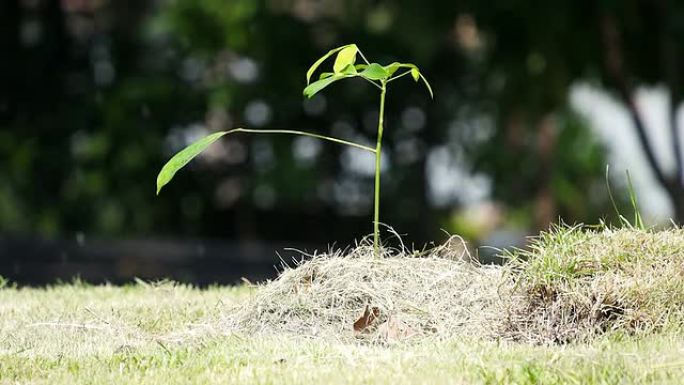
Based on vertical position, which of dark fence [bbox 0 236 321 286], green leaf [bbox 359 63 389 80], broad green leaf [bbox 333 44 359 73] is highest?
broad green leaf [bbox 333 44 359 73]

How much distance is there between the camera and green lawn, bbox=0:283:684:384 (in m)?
3.69

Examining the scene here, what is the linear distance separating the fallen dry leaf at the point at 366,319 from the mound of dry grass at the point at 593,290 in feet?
1.80

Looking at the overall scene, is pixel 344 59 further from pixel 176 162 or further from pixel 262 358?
pixel 262 358

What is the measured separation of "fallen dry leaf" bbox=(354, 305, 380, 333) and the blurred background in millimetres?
9041

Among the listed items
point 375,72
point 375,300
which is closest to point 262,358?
point 375,300

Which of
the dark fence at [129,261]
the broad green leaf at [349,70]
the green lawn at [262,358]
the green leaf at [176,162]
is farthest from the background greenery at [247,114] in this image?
the green lawn at [262,358]

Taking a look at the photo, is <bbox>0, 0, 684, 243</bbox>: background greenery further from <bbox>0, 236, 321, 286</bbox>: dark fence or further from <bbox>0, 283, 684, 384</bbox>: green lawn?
<bbox>0, 283, 684, 384</bbox>: green lawn

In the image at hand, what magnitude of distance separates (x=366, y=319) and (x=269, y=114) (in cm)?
1051

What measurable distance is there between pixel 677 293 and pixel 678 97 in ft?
30.1

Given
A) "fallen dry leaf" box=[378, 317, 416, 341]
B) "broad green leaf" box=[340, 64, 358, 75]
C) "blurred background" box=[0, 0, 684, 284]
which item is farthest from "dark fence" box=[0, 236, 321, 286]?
"fallen dry leaf" box=[378, 317, 416, 341]

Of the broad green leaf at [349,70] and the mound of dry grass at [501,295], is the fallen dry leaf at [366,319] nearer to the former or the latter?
the mound of dry grass at [501,295]

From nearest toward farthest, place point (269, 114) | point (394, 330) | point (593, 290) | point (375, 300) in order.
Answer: point (593, 290) → point (394, 330) → point (375, 300) → point (269, 114)

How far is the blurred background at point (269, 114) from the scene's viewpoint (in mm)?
14516

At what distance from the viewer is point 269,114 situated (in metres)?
15.1
